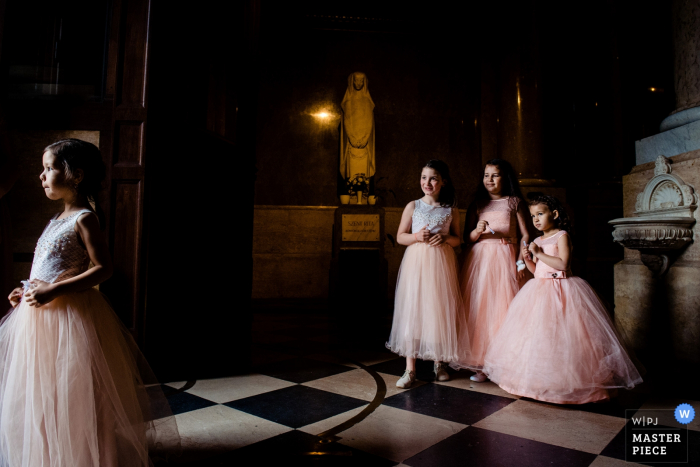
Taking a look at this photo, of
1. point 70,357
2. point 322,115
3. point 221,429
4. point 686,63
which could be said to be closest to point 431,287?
point 221,429

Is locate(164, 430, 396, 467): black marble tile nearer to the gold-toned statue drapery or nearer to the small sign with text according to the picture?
the small sign with text

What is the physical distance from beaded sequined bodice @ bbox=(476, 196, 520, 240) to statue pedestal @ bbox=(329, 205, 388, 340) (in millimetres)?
2956

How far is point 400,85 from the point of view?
782 centimetres

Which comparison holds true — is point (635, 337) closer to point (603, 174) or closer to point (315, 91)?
point (603, 174)

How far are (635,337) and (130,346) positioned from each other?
3309mm

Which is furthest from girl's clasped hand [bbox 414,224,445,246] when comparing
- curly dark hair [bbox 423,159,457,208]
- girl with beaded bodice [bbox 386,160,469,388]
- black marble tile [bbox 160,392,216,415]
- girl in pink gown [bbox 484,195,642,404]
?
black marble tile [bbox 160,392,216,415]

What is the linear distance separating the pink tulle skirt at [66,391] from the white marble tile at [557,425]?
1367 millimetres

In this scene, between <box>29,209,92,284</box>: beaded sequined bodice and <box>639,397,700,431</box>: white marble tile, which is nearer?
<box>29,209,92,284</box>: beaded sequined bodice

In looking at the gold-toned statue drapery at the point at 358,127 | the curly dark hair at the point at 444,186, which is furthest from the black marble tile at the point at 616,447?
the gold-toned statue drapery at the point at 358,127

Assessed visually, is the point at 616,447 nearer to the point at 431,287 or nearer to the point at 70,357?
the point at 431,287

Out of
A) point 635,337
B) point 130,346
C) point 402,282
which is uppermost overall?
point 402,282

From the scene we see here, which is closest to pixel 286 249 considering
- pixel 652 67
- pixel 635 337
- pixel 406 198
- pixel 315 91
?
pixel 406 198

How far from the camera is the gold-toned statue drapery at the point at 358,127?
6.92 metres

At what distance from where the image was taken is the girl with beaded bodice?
2.42 metres
